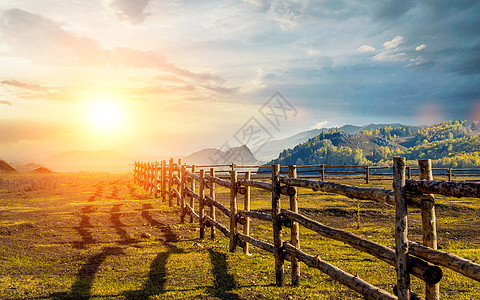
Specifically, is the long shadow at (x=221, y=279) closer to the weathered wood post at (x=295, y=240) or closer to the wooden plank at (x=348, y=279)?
the weathered wood post at (x=295, y=240)

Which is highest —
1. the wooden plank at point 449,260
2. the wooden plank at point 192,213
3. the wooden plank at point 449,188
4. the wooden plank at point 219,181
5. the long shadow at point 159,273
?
the wooden plank at point 449,188

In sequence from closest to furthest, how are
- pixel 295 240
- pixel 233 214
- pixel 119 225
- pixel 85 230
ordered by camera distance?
1. pixel 295 240
2. pixel 233 214
3. pixel 85 230
4. pixel 119 225

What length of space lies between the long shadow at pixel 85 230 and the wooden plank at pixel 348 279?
6898 millimetres

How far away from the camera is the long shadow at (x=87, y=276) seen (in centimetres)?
619

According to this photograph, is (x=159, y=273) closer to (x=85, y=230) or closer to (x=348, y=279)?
(x=348, y=279)

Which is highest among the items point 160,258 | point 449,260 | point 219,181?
point 219,181

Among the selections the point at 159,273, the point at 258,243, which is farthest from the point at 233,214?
the point at 159,273

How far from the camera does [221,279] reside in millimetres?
7098

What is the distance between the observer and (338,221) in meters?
15.5

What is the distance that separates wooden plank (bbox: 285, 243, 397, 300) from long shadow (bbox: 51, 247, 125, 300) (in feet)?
13.0

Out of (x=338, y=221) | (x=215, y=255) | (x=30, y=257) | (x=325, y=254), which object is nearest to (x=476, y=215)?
(x=338, y=221)

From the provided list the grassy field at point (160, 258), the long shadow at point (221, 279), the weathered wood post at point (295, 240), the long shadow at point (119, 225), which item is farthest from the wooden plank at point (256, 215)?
the long shadow at point (119, 225)

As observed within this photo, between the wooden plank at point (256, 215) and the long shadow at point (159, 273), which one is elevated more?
the wooden plank at point (256, 215)

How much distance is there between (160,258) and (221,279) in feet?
7.83
